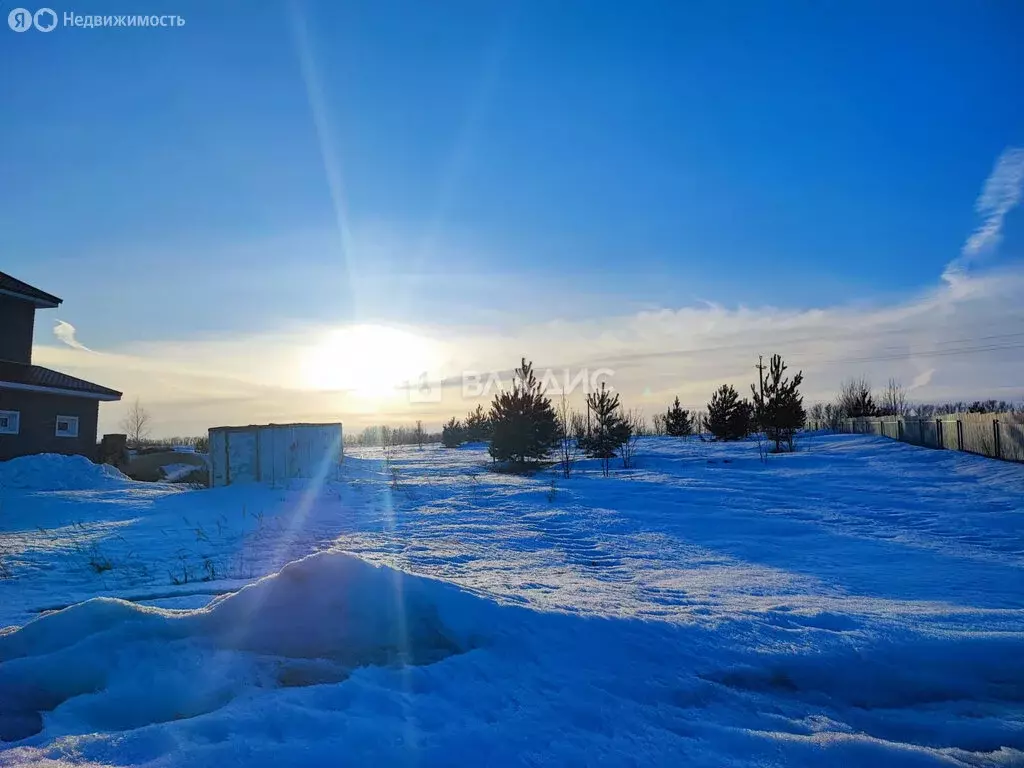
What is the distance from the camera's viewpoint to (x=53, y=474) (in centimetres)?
1603

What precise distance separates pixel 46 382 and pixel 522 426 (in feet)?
48.8

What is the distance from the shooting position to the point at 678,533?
8922 mm

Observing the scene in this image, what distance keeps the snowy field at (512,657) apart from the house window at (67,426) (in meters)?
14.4

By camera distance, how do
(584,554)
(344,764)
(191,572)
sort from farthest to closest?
(584,554) → (191,572) → (344,764)

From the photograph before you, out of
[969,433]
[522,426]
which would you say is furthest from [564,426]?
[969,433]

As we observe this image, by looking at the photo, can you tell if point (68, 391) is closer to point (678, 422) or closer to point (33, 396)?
point (33, 396)

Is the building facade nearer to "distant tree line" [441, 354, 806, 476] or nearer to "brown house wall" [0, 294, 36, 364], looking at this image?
"brown house wall" [0, 294, 36, 364]

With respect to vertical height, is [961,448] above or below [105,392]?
below

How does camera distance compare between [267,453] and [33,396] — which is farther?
[33,396]

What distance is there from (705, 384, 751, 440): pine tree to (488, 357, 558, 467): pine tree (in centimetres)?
1541

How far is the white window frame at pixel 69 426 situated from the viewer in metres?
19.0

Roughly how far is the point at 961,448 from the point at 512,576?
19713 millimetres

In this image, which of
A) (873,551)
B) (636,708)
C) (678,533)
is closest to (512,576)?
(636,708)

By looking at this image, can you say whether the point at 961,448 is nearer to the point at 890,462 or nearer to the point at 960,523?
the point at 890,462
